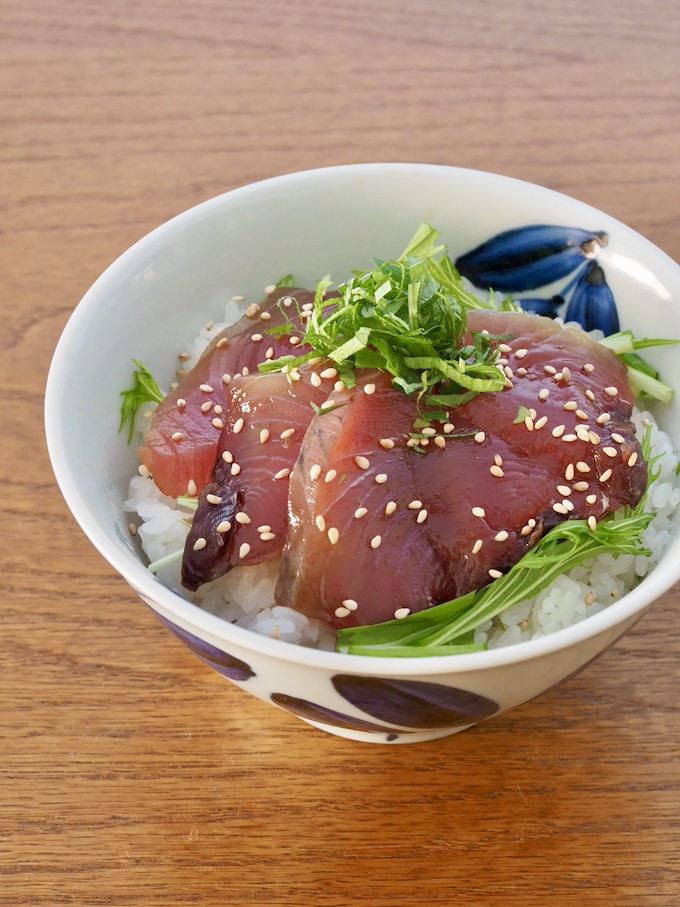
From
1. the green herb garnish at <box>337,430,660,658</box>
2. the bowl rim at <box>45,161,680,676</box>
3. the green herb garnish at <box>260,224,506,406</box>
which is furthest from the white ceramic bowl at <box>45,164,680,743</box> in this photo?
the green herb garnish at <box>260,224,506,406</box>

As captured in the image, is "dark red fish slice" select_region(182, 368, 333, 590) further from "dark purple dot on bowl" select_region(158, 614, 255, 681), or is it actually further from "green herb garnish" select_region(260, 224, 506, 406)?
"dark purple dot on bowl" select_region(158, 614, 255, 681)

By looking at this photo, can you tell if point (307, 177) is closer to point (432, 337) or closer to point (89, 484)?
point (432, 337)

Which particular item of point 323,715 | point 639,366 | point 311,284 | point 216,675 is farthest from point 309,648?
point 311,284

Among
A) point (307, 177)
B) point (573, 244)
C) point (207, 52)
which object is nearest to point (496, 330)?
point (573, 244)

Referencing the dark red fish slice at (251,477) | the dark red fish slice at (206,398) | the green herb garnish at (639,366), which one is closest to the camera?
the dark red fish slice at (251,477)

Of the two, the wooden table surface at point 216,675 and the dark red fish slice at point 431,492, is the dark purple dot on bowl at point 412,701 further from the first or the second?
the wooden table surface at point 216,675

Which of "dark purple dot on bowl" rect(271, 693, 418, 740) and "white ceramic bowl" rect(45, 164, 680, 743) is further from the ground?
"white ceramic bowl" rect(45, 164, 680, 743)

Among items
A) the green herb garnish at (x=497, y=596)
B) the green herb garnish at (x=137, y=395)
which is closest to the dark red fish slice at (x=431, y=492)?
the green herb garnish at (x=497, y=596)
